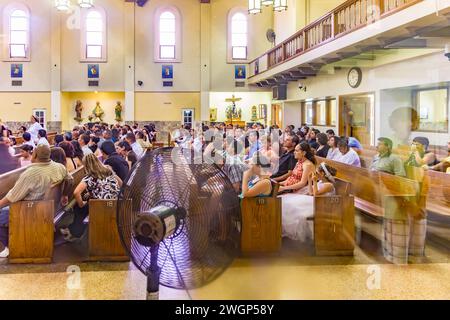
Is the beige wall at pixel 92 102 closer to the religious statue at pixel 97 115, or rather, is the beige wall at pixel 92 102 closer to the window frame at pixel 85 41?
the religious statue at pixel 97 115

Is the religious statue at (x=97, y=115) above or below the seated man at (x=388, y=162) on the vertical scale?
above

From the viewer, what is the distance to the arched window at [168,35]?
15977 mm

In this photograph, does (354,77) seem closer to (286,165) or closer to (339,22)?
(339,22)

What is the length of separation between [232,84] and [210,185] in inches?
603

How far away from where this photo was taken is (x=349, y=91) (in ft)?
30.6

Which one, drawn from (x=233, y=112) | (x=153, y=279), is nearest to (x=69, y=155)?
(x=153, y=279)

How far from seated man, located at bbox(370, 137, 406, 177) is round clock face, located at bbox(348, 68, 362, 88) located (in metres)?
4.06

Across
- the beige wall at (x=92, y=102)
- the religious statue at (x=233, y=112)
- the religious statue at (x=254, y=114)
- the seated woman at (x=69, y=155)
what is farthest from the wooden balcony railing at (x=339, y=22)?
the beige wall at (x=92, y=102)

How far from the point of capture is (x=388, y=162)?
4.93 metres

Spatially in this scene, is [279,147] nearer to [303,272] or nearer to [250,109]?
[303,272]

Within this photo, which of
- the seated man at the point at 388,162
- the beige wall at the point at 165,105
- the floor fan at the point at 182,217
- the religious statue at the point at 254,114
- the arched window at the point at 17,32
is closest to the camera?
the floor fan at the point at 182,217

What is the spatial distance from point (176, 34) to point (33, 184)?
528 inches

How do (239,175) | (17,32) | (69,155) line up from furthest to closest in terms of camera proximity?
(17,32), (69,155), (239,175)

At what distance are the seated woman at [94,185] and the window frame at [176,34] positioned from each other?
13.0 metres
